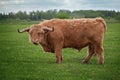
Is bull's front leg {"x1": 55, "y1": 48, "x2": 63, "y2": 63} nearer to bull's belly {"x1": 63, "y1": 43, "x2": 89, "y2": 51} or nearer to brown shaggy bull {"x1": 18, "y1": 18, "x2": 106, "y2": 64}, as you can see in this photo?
brown shaggy bull {"x1": 18, "y1": 18, "x2": 106, "y2": 64}

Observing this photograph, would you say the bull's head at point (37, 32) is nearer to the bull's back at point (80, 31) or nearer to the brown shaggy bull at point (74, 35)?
the brown shaggy bull at point (74, 35)

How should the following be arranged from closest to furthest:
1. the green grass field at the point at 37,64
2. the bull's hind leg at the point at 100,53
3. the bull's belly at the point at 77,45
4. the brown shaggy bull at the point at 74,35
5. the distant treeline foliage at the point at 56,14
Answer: the green grass field at the point at 37,64, the distant treeline foliage at the point at 56,14, the bull's hind leg at the point at 100,53, the brown shaggy bull at the point at 74,35, the bull's belly at the point at 77,45

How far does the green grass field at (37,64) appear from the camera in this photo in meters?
4.55

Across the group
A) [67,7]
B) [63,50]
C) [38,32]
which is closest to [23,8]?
[67,7]

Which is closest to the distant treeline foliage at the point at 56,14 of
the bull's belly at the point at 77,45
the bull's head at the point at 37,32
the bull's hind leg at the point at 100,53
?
the bull's head at the point at 37,32

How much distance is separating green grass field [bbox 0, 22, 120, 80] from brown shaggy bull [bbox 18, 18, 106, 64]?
308mm

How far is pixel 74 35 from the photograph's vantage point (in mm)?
5762

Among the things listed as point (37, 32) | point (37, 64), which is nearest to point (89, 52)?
point (37, 32)

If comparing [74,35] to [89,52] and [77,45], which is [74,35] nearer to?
[77,45]

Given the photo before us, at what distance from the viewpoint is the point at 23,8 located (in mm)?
4594

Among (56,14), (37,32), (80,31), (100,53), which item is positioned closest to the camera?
(56,14)

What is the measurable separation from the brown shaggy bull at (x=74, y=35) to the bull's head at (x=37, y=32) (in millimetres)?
13

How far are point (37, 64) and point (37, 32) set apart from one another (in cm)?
58

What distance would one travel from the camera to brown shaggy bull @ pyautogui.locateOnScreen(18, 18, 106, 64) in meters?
5.61
